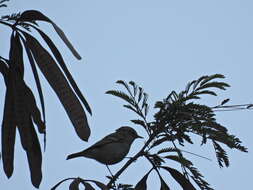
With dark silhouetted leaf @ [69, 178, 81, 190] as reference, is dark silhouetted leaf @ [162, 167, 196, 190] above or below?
above

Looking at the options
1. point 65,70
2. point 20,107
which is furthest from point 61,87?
point 20,107

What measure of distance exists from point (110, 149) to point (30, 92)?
190 centimetres

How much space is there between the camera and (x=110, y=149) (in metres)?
4.55

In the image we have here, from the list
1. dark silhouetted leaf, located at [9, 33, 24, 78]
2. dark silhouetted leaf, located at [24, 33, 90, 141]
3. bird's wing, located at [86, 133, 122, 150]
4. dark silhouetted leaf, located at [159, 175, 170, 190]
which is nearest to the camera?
dark silhouetted leaf, located at [24, 33, 90, 141]

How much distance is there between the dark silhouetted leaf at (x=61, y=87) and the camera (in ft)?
7.45

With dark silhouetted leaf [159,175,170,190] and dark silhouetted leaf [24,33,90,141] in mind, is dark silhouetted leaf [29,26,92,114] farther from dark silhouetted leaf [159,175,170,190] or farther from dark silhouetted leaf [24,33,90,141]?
dark silhouetted leaf [159,175,170,190]

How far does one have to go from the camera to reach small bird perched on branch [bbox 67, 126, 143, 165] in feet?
14.8

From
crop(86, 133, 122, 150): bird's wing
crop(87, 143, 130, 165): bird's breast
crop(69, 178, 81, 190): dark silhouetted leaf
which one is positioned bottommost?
crop(69, 178, 81, 190): dark silhouetted leaf

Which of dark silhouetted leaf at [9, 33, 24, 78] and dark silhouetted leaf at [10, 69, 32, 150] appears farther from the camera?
dark silhouetted leaf at [9, 33, 24, 78]

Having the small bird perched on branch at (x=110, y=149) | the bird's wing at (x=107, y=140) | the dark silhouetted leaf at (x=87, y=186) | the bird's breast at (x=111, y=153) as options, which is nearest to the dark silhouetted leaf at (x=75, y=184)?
the dark silhouetted leaf at (x=87, y=186)

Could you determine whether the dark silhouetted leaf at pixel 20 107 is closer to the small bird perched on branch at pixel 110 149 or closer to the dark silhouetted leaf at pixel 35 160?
the dark silhouetted leaf at pixel 35 160

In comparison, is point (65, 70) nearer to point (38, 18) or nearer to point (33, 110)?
point (38, 18)

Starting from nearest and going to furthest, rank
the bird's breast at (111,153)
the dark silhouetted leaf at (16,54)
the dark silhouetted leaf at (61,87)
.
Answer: the dark silhouetted leaf at (61,87) → the dark silhouetted leaf at (16,54) → the bird's breast at (111,153)

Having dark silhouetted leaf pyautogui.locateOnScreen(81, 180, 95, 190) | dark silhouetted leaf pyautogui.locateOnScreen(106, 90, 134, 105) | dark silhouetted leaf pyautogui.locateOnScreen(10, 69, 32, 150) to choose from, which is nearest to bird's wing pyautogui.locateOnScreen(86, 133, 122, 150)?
dark silhouetted leaf pyautogui.locateOnScreen(106, 90, 134, 105)
